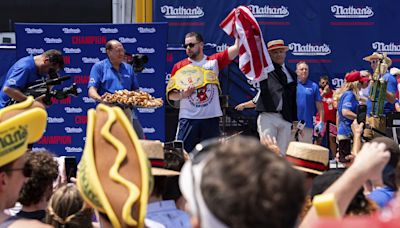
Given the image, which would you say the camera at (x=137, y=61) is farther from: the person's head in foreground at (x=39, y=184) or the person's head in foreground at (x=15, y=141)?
the person's head in foreground at (x=15, y=141)

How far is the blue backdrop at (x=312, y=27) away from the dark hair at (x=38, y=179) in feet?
28.8

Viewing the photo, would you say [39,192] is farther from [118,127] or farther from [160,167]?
[118,127]

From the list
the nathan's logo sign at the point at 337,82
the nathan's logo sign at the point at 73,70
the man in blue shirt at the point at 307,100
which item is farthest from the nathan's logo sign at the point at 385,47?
the nathan's logo sign at the point at 73,70

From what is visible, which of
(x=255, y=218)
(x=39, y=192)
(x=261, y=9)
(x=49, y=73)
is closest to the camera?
(x=255, y=218)

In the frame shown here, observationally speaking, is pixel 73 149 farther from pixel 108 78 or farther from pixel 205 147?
pixel 205 147

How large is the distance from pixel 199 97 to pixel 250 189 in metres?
7.02

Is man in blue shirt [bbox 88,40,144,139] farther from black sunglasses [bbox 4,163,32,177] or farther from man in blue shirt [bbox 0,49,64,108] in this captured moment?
black sunglasses [bbox 4,163,32,177]

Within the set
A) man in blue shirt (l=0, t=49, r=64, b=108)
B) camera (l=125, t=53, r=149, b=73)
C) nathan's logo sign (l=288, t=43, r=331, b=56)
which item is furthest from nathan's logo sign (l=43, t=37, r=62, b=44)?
nathan's logo sign (l=288, t=43, r=331, b=56)

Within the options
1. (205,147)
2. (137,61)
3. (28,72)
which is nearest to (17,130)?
(205,147)

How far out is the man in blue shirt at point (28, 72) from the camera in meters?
8.32

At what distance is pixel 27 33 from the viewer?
10.8 metres

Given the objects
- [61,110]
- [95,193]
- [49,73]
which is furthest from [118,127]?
[61,110]

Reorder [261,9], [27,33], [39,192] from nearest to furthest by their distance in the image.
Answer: [39,192] → [27,33] → [261,9]

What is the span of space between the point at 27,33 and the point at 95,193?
8.49 meters
